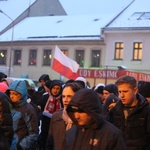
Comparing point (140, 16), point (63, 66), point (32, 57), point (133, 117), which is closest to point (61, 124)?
point (133, 117)

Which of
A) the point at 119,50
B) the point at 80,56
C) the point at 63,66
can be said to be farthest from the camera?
the point at 80,56

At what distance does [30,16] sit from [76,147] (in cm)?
4631

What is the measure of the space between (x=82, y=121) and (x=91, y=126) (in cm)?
8

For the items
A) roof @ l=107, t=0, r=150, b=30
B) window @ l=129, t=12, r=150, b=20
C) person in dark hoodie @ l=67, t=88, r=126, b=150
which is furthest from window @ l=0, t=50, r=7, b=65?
person in dark hoodie @ l=67, t=88, r=126, b=150

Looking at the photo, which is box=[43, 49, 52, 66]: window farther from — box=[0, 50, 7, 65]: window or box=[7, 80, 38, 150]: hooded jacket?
box=[7, 80, 38, 150]: hooded jacket

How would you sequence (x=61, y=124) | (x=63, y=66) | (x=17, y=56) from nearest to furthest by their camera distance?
(x=61, y=124) < (x=63, y=66) < (x=17, y=56)

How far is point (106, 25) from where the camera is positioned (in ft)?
123

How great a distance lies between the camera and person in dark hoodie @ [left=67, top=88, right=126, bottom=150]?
10.9 feet

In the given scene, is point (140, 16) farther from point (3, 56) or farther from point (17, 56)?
point (3, 56)

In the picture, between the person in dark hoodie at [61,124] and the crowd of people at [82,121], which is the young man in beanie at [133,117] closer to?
the crowd of people at [82,121]

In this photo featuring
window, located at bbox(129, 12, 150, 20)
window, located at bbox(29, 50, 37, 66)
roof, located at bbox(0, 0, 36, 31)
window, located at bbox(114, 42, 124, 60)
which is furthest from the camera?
roof, located at bbox(0, 0, 36, 31)

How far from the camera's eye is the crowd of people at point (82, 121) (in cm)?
336

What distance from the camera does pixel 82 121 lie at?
3.34 m

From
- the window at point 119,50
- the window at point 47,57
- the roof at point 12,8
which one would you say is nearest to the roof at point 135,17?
the window at point 119,50
